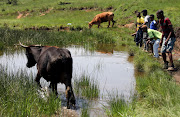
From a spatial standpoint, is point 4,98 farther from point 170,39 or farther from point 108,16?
point 108,16

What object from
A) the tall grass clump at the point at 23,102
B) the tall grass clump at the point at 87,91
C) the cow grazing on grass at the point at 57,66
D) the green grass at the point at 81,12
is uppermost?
the green grass at the point at 81,12

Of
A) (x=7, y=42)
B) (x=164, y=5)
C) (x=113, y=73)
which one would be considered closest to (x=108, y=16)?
(x=164, y=5)

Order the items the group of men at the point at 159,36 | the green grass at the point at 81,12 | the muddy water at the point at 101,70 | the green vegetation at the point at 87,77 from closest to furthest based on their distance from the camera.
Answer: the green vegetation at the point at 87,77 → the muddy water at the point at 101,70 → the group of men at the point at 159,36 → the green grass at the point at 81,12

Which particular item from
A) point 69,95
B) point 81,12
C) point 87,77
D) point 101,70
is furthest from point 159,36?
point 81,12

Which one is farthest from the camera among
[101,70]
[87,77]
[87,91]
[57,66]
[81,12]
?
[81,12]

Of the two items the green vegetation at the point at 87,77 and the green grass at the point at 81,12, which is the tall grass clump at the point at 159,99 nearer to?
the green vegetation at the point at 87,77

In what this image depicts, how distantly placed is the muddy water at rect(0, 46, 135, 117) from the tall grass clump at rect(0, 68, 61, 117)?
0.66 meters

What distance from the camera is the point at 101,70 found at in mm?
9156

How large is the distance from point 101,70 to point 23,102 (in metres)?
4.89

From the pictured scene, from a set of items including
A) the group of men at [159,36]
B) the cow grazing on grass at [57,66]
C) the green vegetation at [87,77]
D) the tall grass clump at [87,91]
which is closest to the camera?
the green vegetation at [87,77]

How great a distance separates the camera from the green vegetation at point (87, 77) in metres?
4.79

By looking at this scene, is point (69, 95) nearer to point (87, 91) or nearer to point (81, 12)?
point (87, 91)

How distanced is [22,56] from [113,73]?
4.72 metres

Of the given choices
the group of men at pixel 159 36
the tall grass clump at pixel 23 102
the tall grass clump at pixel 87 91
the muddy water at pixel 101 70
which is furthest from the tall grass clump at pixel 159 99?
the group of men at pixel 159 36
